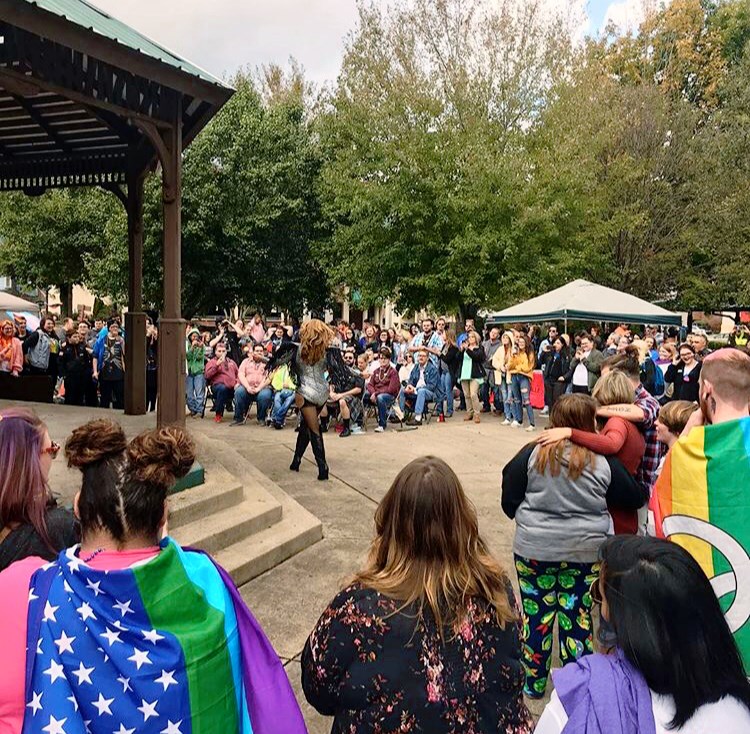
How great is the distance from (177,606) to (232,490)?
413cm

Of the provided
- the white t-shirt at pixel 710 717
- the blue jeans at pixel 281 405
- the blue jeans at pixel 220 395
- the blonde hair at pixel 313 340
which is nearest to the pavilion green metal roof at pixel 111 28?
the blonde hair at pixel 313 340

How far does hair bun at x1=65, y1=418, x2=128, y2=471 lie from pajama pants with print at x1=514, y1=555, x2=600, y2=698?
2160 millimetres

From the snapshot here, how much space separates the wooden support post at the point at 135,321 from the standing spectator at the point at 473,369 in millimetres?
6160

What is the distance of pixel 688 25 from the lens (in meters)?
28.7

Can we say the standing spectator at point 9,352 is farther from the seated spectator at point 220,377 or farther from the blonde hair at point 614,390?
the blonde hair at point 614,390

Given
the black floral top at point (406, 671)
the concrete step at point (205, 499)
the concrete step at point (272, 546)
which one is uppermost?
the black floral top at point (406, 671)

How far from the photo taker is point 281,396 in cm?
1170

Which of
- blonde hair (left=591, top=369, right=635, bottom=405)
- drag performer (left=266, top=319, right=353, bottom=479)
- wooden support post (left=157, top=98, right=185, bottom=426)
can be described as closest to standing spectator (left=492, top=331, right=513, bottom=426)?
drag performer (left=266, top=319, right=353, bottom=479)

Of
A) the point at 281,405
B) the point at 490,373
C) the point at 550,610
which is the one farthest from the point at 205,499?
the point at 490,373

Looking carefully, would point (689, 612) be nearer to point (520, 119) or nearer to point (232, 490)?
point (232, 490)

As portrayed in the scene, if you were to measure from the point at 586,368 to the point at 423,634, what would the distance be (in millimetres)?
10983

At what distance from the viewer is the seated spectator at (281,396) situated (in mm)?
11578

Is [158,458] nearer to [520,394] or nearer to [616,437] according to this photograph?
[616,437]

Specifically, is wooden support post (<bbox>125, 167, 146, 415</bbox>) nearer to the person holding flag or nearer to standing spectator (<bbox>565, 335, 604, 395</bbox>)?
standing spectator (<bbox>565, 335, 604, 395</bbox>)
